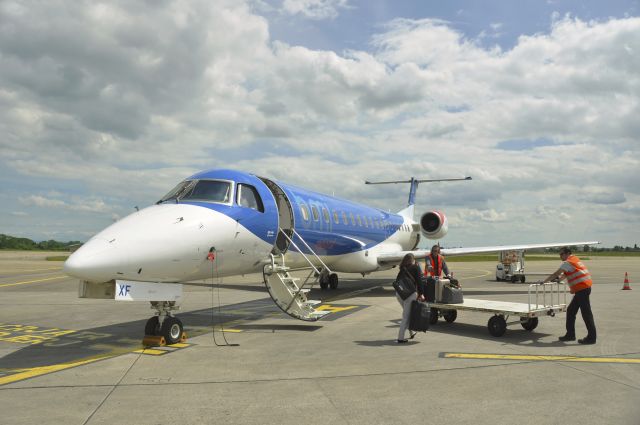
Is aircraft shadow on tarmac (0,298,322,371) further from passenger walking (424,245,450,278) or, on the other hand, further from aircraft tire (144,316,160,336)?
passenger walking (424,245,450,278)

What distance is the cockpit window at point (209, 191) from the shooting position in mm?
9805

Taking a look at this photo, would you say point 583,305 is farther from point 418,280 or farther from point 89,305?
point 89,305

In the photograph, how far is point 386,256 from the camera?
1934 cm

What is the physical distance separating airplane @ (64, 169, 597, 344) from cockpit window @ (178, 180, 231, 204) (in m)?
0.02

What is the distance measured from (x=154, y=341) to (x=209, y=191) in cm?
307

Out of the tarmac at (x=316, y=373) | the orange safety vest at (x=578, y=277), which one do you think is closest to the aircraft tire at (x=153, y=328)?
the tarmac at (x=316, y=373)

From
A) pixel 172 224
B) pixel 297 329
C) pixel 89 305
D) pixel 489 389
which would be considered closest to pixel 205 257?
pixel 172 224

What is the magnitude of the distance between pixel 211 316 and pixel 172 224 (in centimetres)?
555

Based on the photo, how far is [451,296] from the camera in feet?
35.9

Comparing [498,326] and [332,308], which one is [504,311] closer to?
[498,326]

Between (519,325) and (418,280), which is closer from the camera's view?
(418,280)

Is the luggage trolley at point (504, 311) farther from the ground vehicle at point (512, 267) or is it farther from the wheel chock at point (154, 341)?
the ground vehicle at point (512, 267)

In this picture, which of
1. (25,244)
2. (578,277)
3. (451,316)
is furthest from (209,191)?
(25,244)

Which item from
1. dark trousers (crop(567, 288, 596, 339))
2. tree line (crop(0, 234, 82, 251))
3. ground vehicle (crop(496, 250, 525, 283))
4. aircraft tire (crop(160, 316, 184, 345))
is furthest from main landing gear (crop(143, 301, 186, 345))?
tree line (crop(0, 234, 82, 251))
